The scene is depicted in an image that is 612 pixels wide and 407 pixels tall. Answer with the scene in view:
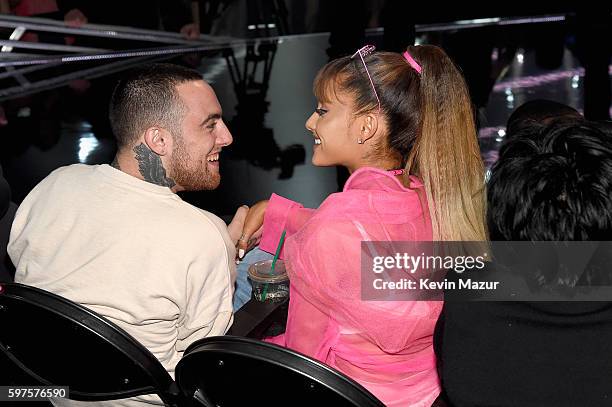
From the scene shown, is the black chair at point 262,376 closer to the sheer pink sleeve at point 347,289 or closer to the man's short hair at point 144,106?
the sheer pink sleeve at point 347,289

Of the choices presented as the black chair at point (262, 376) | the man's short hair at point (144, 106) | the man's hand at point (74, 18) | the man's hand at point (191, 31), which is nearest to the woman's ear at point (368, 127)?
the man's short hair at point (144, 106)

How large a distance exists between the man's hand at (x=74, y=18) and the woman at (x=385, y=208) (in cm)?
554

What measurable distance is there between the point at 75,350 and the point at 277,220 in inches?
24.3

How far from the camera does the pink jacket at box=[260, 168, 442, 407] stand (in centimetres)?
124

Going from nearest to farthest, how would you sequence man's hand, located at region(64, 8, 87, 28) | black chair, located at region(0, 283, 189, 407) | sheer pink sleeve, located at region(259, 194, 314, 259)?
black chair, located at region(0, 283, 189, 407) < sheer pink sleeve, located at region(259, 194, 314, 259) < man's hand, located at region(64, 8, 87, 28)

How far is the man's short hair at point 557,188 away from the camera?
0.91 m

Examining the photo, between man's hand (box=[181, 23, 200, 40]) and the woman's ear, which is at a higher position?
the woman's ear

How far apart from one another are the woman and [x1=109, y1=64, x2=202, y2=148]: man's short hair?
1.10ft

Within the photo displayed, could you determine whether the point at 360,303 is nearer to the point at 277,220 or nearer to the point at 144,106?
the point at 277,220

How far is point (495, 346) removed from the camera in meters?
0.97

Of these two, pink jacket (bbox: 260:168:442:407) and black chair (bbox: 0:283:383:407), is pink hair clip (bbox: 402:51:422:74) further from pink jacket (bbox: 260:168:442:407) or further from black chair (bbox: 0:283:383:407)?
black chair (bbox: 0:283:383:407)

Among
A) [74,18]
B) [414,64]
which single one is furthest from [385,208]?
[74,18]

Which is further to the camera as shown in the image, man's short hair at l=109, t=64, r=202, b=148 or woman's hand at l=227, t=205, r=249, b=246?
woman's hand at l=227, t=205, r=249, b=246

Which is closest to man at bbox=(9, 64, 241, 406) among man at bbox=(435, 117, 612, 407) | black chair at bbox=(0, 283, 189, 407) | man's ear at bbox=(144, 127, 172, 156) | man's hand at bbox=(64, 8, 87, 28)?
man's ear at bbox=(144, 127, 172, 156)
